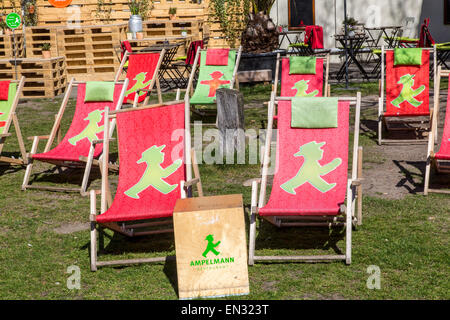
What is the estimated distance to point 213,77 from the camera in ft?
32.1

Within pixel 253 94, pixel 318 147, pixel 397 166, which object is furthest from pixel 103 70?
pixel 318 147

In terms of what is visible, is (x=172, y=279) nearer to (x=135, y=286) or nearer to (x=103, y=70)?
(x=135, y=286)

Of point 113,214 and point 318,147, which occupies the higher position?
point 318,147

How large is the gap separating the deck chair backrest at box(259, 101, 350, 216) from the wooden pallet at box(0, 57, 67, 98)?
27.7ft

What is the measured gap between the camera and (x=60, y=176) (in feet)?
23.3

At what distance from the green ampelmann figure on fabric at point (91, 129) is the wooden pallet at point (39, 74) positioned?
6.08 m

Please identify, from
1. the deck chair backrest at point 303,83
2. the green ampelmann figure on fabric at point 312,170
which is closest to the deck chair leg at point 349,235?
the green ampelmann figure on fabric at point 312,170

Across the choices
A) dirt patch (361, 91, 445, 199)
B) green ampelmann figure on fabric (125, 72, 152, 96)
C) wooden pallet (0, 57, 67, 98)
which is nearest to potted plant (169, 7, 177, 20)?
wooden pallet (0, 57, 67, 98)

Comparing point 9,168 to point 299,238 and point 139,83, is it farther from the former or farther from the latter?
point 299,238

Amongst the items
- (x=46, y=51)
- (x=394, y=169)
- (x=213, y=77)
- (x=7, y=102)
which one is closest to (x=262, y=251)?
(x=394, y=169)

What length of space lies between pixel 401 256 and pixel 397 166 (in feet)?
8.32

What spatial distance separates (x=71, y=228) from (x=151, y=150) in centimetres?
95

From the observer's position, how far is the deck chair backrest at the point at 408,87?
8.01 metres

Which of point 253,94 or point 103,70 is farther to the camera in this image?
point 103,70
